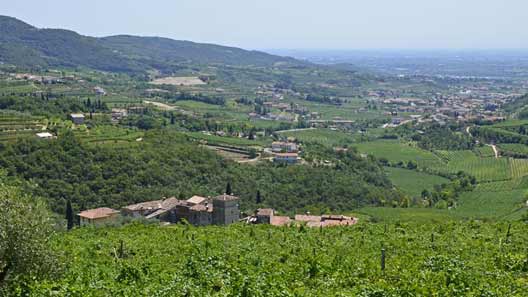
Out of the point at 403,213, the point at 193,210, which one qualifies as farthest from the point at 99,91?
the point at 403,213

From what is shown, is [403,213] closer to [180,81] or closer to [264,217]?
[264,217]

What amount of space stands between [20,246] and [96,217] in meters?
29.9

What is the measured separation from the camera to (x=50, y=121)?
224 feet

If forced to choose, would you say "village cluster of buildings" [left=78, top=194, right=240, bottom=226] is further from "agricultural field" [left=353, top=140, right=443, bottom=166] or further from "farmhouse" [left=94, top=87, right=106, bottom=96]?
"farmhouse" [left=94, top=87, right=106, bottom=96]

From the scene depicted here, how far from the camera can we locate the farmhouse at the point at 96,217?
43062mm

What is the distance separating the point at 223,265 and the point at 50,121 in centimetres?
5735

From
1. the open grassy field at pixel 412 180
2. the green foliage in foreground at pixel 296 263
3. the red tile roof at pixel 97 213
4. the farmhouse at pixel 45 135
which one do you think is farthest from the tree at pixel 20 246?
the open grassy field at pixel 412 180

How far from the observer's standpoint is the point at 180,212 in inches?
1898

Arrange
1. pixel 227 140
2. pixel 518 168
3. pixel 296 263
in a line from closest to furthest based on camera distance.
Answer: pixel 296 263 → pixel 518 168 → pixel 227 140

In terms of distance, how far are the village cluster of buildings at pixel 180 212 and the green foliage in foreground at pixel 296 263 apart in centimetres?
1416

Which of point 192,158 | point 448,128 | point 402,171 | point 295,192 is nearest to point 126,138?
point 192,158

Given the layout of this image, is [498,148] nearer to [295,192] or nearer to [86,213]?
[295,192]

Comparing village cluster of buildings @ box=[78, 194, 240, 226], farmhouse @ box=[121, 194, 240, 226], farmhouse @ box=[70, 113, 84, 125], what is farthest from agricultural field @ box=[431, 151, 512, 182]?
farmhouse @ box=[70, 113, 84, 125]

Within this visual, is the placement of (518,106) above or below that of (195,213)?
above
